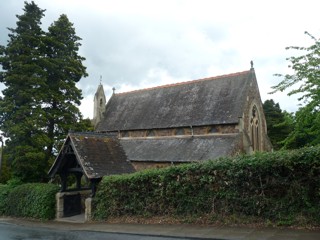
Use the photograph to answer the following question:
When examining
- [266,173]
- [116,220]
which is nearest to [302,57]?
[266,173]

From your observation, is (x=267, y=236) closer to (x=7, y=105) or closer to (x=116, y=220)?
(x=116, y=220)

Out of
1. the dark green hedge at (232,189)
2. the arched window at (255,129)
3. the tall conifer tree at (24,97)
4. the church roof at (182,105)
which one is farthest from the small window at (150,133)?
the dark green hedge at (232,189)

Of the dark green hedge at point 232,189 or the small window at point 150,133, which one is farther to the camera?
the small window at point 150,133

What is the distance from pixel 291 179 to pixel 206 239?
127 inches

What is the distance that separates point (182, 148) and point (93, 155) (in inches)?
438

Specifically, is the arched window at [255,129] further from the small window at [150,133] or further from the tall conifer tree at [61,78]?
the tall conifer tree at [61,78]

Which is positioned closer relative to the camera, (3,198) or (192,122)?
(3,198)

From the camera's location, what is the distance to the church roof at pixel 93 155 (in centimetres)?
1547

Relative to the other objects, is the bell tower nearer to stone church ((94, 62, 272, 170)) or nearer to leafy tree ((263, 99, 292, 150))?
stone church ((94, 62, 272, 170))

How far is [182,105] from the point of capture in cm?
3039

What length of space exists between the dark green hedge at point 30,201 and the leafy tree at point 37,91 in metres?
2.35

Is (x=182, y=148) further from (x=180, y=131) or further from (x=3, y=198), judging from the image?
(x=3, y=198)

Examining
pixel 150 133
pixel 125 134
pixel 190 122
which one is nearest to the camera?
pixel 190 122

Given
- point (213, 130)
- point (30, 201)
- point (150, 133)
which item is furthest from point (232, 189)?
point (150, 133)
